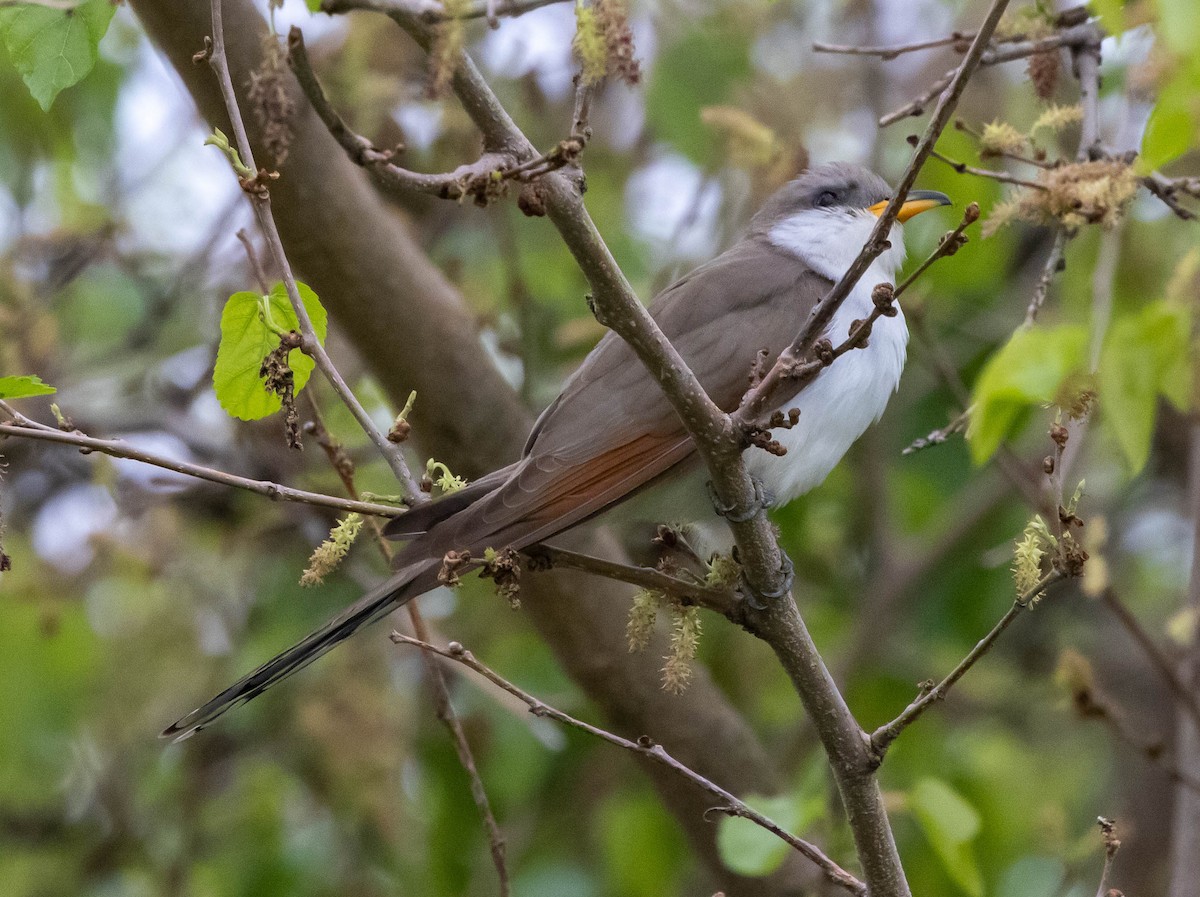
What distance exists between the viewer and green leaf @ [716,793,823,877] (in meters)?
3.10

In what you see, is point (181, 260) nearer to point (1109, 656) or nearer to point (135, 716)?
point (135, 716)

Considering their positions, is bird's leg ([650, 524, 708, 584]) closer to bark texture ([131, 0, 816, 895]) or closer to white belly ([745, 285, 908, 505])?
white belly ([745, 285, 908, 505])

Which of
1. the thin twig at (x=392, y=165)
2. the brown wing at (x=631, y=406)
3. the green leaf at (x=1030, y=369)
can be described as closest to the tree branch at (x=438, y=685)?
the brown wing at (x=631, y=406)

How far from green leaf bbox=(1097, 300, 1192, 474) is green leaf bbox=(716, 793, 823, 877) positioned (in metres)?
1.66

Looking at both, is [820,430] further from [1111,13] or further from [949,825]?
[1111,13]

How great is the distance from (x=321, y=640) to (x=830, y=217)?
211cm

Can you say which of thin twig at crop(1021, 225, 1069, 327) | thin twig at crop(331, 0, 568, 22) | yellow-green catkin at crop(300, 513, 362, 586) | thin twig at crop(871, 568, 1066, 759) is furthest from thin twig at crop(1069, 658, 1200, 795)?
thin twig at crop(331, 0, 568, 22)

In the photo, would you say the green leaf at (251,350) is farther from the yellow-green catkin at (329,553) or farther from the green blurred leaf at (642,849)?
the green blurred leaf at (642,849)

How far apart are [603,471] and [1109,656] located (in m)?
4.08

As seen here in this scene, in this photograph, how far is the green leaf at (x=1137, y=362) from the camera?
5.52ft

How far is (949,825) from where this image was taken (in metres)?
3.24

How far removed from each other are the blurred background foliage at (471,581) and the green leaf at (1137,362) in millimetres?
2382

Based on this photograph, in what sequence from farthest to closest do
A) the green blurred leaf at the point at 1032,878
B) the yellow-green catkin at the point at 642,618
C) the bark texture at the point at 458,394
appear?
the green blurred leaf at the point at 1032,878
the bark texture at the point at 458,394
the yellow-green catkin at the point at 642,618

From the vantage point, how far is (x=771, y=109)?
5.11 meters
